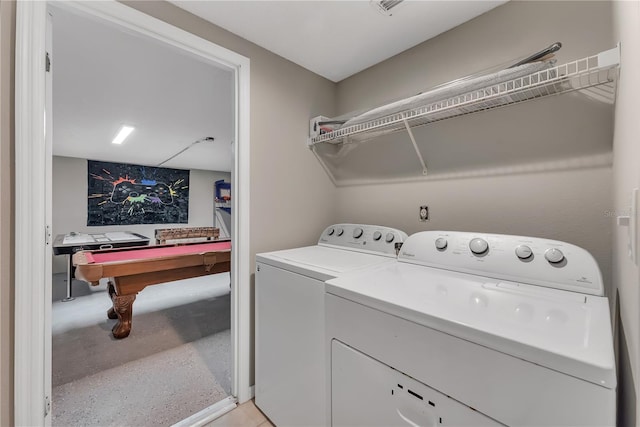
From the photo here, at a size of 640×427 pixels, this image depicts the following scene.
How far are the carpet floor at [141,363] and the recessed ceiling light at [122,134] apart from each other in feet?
7.40

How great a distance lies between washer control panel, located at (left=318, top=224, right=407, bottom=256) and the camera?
1.54m

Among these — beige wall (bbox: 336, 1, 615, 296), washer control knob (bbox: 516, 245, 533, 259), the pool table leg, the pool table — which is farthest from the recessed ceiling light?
washer control knob (bbox: 516, 245, 533, 259)

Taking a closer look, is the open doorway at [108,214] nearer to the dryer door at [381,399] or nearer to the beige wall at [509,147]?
the dryer door at [381,399]

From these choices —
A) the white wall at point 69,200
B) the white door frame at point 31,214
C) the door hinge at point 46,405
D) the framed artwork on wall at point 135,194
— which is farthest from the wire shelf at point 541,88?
the white wall at point 69,200

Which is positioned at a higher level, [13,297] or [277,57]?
[277,57]

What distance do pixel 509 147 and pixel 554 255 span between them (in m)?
0.62

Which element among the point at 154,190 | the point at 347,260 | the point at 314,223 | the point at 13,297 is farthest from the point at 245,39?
the point at 154,190

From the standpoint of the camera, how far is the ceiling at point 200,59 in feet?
4.48

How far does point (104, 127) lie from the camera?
130 inches

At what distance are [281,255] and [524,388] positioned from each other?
45.9 inches

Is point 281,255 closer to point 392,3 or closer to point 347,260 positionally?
point 347,260

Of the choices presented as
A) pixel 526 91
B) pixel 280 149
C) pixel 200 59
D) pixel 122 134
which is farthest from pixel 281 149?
pixel 122 134

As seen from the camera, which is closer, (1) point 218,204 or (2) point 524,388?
(2) point 524,388

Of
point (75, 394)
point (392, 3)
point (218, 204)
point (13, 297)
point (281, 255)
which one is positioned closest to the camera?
point (13, 297)
